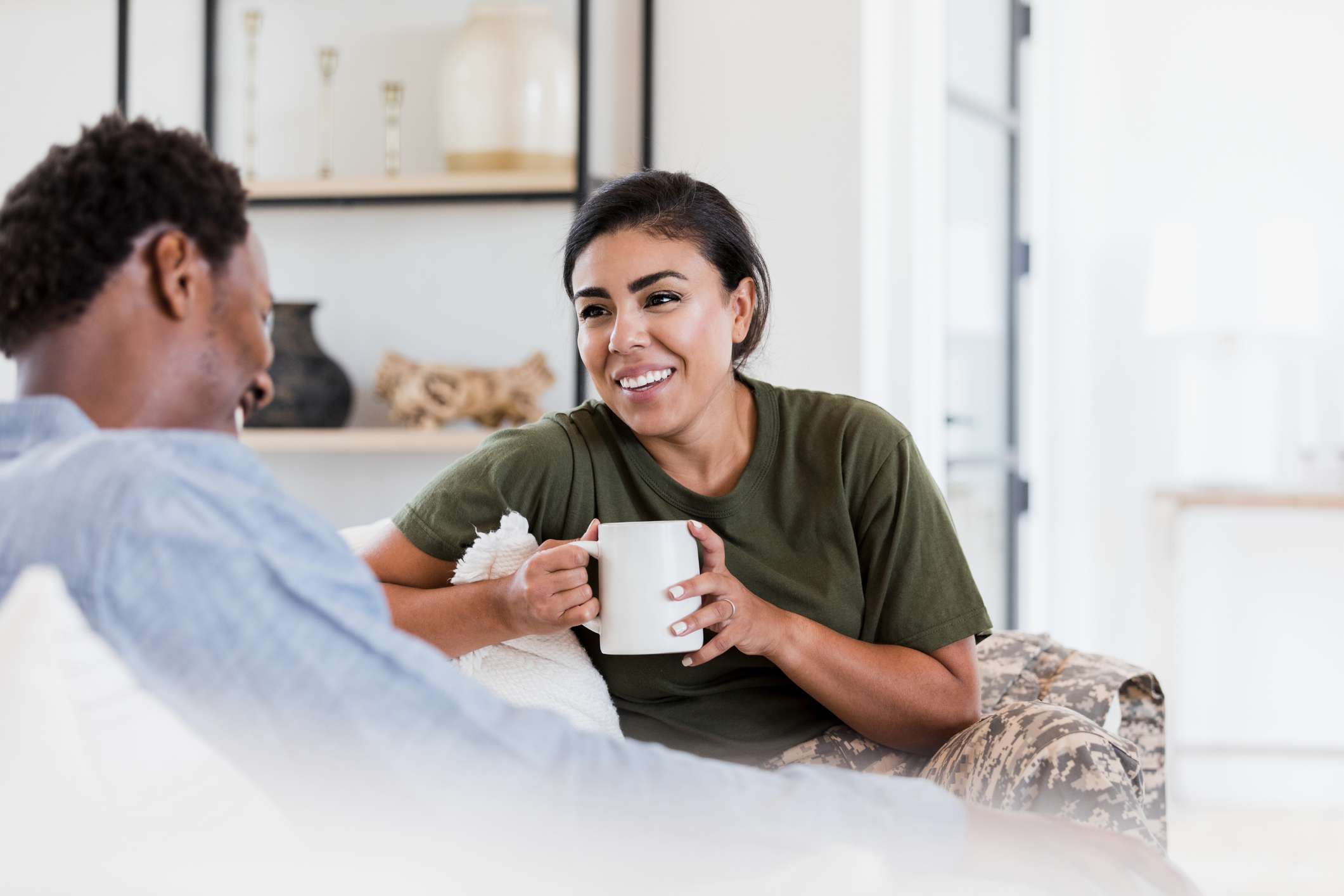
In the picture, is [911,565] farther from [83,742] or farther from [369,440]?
[369,440]

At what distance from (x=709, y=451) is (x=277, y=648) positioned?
0.87 meters

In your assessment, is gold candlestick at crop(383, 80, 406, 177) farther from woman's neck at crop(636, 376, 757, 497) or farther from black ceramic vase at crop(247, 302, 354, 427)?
woman's neck at crop(636, 376, 757, 497)

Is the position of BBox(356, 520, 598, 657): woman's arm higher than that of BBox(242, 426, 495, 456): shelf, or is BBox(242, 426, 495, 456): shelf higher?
BBox(242, 426, 495, 456): shelf

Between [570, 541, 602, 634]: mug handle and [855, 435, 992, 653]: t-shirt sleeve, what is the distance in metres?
0.37

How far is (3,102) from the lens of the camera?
2.95 m

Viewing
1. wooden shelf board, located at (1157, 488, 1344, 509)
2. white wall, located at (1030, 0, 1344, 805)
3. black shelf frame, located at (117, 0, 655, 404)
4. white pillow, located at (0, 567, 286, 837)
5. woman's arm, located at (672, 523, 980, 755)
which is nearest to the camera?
white pillow, located at (0, 567, 286, 837)

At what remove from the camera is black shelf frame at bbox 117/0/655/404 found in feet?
8.30

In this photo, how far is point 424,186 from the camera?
2623 millimetres

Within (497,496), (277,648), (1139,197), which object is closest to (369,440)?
(497,496)

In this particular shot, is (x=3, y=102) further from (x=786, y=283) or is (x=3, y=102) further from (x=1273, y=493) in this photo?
(x=1273, y=493)

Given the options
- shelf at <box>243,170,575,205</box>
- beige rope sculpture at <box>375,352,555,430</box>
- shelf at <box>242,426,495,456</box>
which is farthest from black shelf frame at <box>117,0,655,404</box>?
shelf at <box>242,426,495,456</box>

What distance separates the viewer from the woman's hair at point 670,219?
4.90 ft

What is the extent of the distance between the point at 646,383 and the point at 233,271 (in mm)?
664

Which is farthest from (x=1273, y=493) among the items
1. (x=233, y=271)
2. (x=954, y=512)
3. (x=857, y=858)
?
(x=233, y=271)
